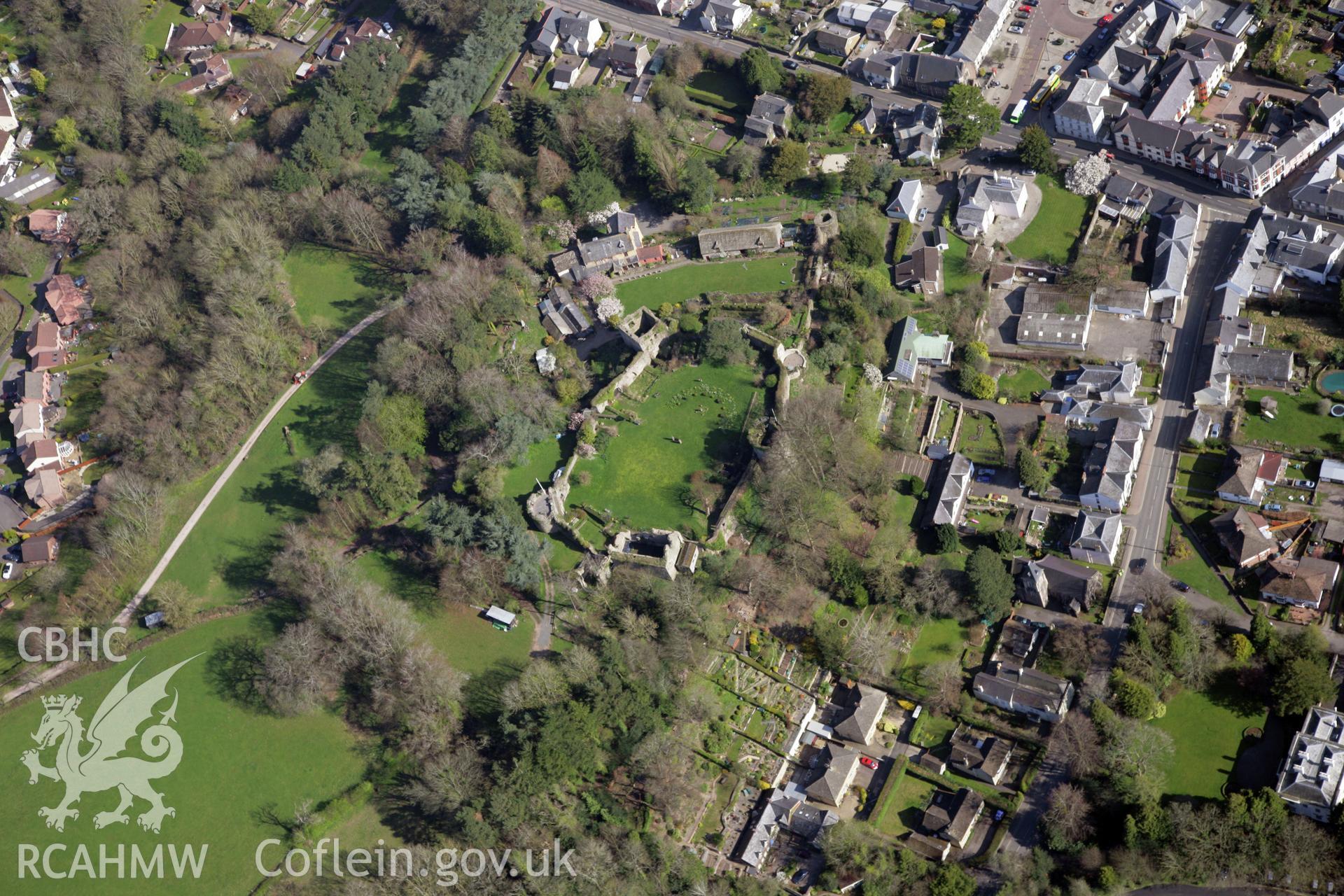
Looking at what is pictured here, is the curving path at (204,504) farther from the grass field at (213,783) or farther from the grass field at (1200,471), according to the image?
the grass field at (1200,471)

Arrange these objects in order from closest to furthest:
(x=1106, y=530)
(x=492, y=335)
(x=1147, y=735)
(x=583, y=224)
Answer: (x=1147, y=735), (x=1106, y=530), (x=492, y=335), (x=583, y=224)

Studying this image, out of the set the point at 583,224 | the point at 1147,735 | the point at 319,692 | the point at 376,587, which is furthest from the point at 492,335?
the point at 1147,735

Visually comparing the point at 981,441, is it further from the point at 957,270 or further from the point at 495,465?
the point at 495,465

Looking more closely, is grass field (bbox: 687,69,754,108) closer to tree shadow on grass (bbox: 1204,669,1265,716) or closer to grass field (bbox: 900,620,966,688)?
grass field (bbox: 900,620,966,688)

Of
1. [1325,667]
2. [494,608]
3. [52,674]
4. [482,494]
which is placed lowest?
[52,674]

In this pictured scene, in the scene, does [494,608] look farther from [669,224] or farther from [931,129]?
[931,129]

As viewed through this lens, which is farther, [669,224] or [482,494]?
[669,224]

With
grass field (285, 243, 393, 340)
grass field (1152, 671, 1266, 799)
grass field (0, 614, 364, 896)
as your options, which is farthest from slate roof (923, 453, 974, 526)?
grass field (285, 243, 393, 340)
